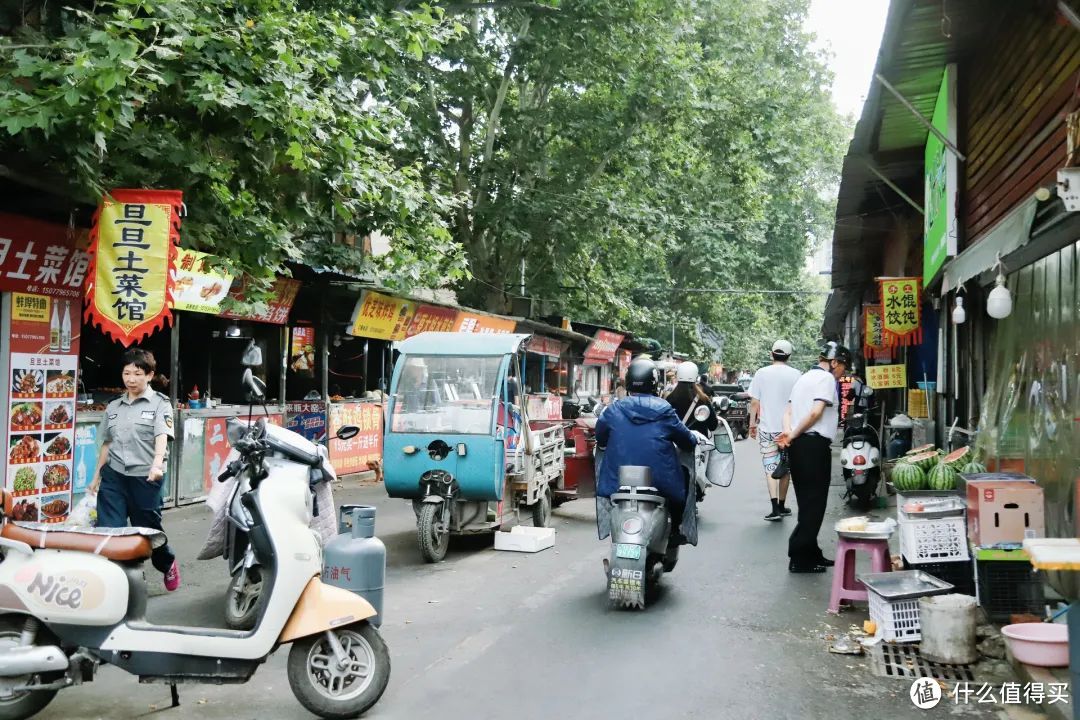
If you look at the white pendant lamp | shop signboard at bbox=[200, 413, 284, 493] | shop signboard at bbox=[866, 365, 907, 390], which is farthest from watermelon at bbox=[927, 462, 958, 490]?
shop signboard at bbox=[200, 413, 284, 493]

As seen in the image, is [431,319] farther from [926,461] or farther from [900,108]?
[926,461]

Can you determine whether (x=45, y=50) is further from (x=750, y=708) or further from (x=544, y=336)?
(x=544, y=336)

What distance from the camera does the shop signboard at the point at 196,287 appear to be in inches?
437

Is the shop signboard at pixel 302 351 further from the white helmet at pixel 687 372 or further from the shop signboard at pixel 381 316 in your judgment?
the white helmet at pixel 687 372

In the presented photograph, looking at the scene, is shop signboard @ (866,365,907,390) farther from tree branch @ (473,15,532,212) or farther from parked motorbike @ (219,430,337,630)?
parked motorbike @ (219,430,337,630)

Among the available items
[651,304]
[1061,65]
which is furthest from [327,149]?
[651,304]

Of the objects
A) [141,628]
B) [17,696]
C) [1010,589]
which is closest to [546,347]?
[1010,589]

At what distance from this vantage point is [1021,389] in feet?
24.3

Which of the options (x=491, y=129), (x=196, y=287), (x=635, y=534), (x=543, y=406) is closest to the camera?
(x=635, y=534)

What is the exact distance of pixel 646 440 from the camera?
680 cm

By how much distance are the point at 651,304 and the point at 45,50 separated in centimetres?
2946

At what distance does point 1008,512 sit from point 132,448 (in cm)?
602

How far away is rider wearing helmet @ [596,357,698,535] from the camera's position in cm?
678

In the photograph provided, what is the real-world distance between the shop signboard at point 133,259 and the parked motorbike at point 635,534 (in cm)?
414
